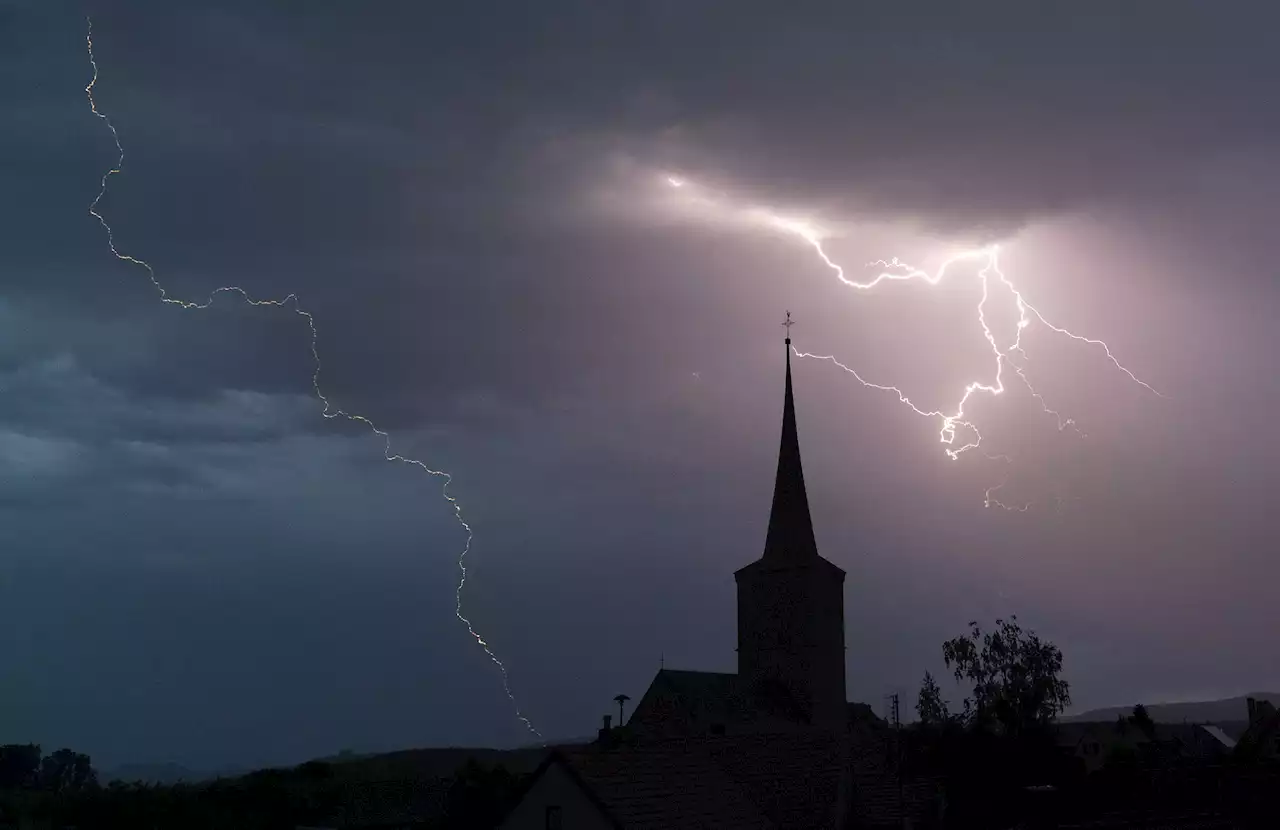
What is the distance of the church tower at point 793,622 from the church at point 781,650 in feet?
0.21

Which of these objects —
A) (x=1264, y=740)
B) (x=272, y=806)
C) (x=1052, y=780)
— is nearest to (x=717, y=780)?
(x=1052, y=780)

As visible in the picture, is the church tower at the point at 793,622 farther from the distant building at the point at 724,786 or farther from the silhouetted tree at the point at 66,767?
the silhouetted tree at the point at 66,767

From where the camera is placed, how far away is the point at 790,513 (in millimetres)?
83938

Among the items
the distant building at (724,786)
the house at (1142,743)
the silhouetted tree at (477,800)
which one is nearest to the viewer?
the distant building at (724,786)

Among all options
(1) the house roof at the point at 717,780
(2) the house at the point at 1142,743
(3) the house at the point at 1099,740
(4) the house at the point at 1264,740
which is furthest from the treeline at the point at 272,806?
(3) the house at the point at 1099,740

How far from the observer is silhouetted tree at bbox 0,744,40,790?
9569 centimetres

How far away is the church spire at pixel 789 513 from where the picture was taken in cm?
8219

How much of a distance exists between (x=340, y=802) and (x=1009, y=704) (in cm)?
3903

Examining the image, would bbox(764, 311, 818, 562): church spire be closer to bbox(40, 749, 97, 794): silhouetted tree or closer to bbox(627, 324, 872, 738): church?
bbox(627, 324, 872, 738): church

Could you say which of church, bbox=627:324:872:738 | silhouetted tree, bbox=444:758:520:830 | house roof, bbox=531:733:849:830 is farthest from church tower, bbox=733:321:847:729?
house roof, bbox=531:733:849:830

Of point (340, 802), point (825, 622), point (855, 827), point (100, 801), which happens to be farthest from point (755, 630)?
point (855, 827)

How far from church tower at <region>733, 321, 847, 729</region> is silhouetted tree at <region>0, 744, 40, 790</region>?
56.3 meters

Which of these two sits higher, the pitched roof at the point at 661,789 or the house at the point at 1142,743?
the house at the point at 1142,743

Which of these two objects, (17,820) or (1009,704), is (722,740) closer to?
(17,820)
